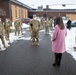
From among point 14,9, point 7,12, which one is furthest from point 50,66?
point 14,9

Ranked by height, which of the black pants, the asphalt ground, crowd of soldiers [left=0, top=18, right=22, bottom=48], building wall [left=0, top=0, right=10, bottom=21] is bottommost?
the asphalt ground

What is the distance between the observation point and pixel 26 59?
30.5 feet

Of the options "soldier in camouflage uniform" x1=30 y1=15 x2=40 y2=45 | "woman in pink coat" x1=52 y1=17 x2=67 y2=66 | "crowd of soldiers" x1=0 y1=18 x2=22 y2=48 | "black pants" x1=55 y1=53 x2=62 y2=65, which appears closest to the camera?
"woman in pink coat" x1=52 y1=17 x2=67 y2=66

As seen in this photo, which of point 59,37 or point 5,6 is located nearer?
point 59,37

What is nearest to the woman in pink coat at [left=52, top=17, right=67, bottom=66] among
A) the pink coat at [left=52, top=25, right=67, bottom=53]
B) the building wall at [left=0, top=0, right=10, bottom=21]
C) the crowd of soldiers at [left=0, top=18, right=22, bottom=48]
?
the pink coat at [left=52, top=25, right=67, bottom=53]

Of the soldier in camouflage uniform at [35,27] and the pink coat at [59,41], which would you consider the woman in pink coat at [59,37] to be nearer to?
the pink coat at [59,41]

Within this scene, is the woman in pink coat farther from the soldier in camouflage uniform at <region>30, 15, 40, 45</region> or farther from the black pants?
the soldier in camouflage uniform at <region>30, 15, 40, 45</region>

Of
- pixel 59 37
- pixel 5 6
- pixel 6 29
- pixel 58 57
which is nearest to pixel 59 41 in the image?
pixel 59 37

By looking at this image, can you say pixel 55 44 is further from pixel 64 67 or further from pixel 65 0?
pixel 65 0

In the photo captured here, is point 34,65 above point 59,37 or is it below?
below

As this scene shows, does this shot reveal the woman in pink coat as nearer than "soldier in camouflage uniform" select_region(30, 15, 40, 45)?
Yes

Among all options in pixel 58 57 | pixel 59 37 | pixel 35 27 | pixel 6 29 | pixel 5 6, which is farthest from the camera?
pixel 5 6

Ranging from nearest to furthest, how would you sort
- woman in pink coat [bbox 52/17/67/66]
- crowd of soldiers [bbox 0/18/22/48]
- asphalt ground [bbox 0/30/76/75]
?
asphalt ground [bbox 0/30/76/75], woman in pink coat [bbox 52/17/67/66], crowd of soldiers [bbox 0/18/22/48]

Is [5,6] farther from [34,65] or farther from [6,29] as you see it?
[34,65]
